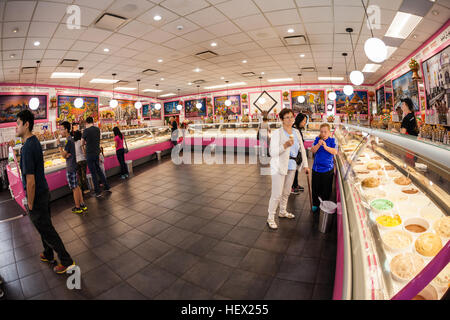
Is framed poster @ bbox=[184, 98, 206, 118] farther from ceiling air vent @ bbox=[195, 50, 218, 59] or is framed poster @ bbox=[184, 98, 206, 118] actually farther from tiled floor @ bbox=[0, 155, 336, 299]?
tiled floor @ bbox=[0, 155, 336, 299]

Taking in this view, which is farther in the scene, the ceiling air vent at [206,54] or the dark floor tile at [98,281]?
the ceiling air vent at [206,54]

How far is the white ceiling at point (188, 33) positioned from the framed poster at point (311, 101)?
5.09 m

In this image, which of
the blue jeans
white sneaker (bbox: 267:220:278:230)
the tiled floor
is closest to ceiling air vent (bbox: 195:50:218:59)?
the blue jeans

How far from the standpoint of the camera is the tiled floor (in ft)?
6.86

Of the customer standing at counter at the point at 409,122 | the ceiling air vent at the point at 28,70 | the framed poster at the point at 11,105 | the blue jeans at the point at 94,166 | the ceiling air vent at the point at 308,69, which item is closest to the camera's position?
the customer standing at counter at the point at 409,122

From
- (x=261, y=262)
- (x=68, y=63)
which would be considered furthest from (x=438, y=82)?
(x=68, y=63)

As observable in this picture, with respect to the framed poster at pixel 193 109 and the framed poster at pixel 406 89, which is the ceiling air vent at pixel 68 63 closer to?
the framed poster at pixel 193 109

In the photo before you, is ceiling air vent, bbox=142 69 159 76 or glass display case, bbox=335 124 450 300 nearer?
glass display case, bbox=335 124 450 300

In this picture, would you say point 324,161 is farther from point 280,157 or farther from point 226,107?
point 226,107

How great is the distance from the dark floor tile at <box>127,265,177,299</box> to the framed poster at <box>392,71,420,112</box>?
31.6 feet

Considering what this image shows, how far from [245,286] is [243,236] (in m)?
0.92

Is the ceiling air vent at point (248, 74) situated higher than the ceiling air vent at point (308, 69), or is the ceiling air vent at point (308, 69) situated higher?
the ceiling air vent at point (248, 74)

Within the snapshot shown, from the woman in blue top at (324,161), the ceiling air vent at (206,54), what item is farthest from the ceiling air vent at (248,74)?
the woman in blue top at (324,161)

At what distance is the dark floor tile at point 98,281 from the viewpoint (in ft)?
6.95
